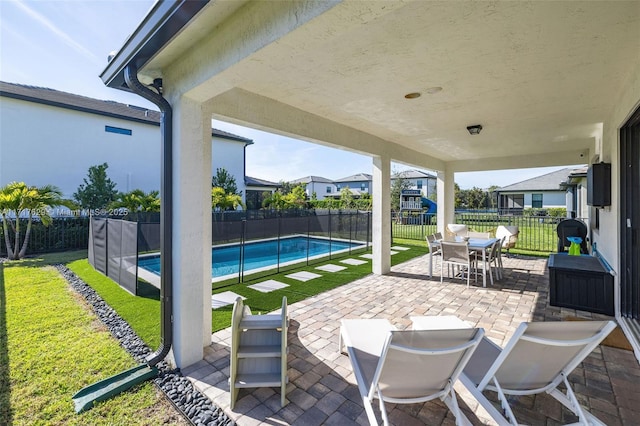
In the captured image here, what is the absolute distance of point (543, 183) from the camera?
90.8 feet

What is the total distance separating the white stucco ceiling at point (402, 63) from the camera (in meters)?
2.19

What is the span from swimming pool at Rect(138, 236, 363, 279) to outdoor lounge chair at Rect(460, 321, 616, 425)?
719 centimetres

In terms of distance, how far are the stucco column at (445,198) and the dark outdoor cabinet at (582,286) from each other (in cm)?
602

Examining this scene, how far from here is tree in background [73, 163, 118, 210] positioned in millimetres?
13438

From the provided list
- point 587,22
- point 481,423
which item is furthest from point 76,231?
point 587,22

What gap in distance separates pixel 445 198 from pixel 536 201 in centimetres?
2462

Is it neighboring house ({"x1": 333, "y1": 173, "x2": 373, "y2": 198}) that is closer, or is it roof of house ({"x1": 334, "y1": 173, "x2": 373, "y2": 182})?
neighboring house ({"x1": 333, "y1": 173, "x2": 373, "y2": 198})

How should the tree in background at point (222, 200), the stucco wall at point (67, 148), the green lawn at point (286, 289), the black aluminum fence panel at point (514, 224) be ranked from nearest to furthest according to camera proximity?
the green lawn at point (286, 289), the black aluminum fence panel at point (514, 224), the stucco wall at point (67, 148), the tree in background at point (222, 200)

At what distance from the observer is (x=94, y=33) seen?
4109 mm

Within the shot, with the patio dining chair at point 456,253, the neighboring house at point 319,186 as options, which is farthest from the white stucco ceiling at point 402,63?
the neighboring house at point 319,186

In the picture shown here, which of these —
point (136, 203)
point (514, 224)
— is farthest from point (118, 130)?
point (514, 224)

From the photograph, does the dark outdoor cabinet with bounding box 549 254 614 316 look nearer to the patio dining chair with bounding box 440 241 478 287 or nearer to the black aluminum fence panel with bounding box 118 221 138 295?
the patio dining chair with bounding box 440 241 478 287

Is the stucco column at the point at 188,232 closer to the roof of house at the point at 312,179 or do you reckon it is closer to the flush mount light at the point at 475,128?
the flush mount light at the point at 475,128

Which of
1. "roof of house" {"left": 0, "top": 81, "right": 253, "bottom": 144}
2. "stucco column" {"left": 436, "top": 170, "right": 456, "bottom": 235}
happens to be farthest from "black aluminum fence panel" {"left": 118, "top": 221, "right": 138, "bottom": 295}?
"stucco column" {"left": 436, "top": 170, "right": 456, "bottom": 235}
